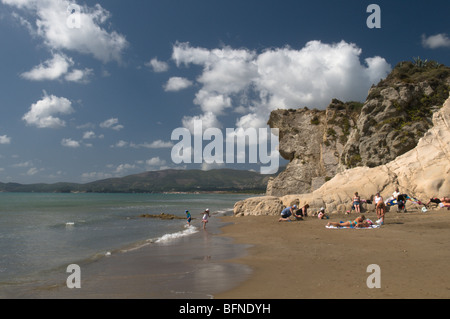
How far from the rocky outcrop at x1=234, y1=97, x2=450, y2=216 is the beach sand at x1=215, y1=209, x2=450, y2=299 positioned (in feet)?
30.0

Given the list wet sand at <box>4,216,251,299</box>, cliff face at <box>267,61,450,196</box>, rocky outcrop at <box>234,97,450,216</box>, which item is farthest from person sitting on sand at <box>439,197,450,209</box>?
wet sand at <box>4,216,251,299</box>

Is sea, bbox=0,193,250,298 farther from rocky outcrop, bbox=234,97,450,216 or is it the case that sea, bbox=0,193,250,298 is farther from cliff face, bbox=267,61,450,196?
cliff face, bbox=267,61,450,196

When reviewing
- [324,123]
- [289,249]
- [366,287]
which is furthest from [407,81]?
[366,287]

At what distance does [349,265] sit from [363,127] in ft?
84.8

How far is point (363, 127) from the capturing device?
98.0 ft

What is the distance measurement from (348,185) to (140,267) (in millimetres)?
18238

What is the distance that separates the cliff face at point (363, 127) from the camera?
2772cm

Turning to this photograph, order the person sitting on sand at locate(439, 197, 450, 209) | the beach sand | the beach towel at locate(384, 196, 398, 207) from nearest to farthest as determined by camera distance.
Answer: the beach sand
the person sitting on sand at locate(439, 197, 450, 209)
the beach towel at locate(384, 196, 398, 207)

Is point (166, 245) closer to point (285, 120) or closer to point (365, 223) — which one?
point (365, 223)

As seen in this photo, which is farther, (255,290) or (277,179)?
(277,179)

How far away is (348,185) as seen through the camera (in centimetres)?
2255

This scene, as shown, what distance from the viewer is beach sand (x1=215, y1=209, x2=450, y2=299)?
17.2 ft

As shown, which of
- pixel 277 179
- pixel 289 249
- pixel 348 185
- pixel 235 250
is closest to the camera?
pixel 289 249

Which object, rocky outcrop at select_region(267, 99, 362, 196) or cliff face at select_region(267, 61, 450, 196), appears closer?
cliff face at select_region(267, 61, 450, 196)
